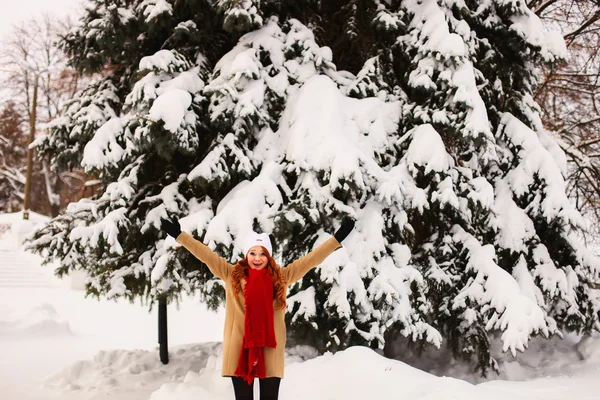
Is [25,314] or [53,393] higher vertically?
[25,314]

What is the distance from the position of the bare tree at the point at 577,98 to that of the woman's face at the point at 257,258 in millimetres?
7093

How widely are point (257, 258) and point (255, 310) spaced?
0.36 meters

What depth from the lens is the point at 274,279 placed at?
3.68 metres

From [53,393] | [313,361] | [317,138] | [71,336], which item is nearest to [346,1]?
[317,138]

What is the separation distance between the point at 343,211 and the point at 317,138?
79cm

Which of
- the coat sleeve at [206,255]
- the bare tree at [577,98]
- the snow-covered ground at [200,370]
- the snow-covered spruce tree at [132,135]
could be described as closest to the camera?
the coat sleeve at [206,255]

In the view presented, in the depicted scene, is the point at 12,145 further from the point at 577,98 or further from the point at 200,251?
the point at 200,251

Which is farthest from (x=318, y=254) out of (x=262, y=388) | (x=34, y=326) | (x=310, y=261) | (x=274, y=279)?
(x=34, y=326)

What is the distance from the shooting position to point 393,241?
5.88 meters

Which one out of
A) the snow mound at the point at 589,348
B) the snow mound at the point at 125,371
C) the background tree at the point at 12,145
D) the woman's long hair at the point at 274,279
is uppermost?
the background tree at the point at 12,145

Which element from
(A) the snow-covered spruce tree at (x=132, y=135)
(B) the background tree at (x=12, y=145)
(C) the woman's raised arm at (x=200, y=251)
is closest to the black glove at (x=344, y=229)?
(C) the woman's raised arm at (x=200, y=251)

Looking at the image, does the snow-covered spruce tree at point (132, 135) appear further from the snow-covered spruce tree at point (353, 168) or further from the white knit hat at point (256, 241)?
the white knit hat at point (256, 241)

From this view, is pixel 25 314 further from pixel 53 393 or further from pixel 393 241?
pixel 393 241

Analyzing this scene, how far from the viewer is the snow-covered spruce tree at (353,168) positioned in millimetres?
5348
